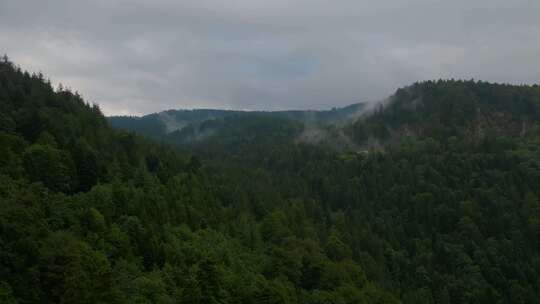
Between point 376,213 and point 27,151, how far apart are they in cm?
11950

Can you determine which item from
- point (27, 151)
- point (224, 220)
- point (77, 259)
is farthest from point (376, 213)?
point (77, 259)

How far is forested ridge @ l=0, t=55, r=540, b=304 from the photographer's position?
58.3 metres

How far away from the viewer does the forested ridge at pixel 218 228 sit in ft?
191

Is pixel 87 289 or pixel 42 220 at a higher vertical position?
pixel 42 220

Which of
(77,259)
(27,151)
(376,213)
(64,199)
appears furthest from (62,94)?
(376,213)

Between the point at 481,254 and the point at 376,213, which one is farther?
the point at 376,213

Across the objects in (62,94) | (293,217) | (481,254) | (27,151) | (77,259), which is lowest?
(481,254)

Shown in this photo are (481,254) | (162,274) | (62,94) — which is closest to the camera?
(162,274)

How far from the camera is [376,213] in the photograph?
17738 centimetres

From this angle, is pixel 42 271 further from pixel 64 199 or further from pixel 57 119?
pixel 57 119

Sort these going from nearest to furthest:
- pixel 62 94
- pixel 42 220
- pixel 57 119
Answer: pixel 42 220
pixel 57 119
pixel 62 94

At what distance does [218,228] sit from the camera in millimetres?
99312

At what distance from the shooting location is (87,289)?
52969 mm

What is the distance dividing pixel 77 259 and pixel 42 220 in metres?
9.74
